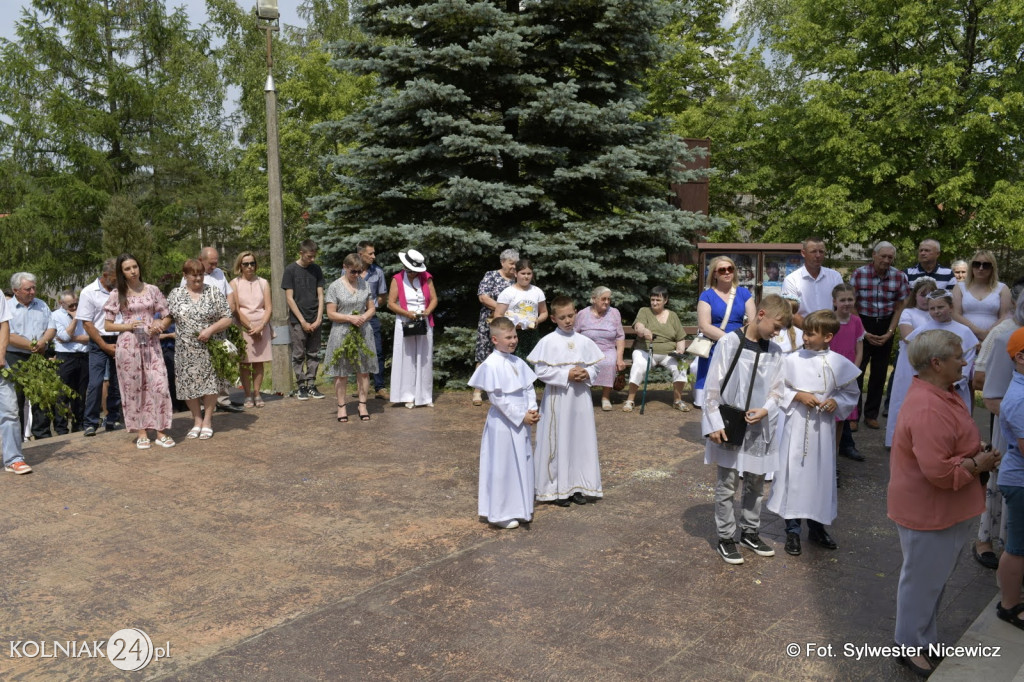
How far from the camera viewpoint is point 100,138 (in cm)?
2914

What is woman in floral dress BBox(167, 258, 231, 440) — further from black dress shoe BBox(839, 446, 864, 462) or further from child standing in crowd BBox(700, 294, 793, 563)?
black dress shoe BBox(839, 446, 864, 462)

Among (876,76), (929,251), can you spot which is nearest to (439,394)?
(929,251)

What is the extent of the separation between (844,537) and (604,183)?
7.93 metres

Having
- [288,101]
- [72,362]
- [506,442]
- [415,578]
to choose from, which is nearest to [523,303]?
[506,442]

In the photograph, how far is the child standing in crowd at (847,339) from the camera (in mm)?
7801

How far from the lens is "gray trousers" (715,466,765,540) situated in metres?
5.77

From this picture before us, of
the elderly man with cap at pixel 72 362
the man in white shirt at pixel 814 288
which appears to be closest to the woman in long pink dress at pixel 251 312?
the elderly man with cap at pixel 72 362

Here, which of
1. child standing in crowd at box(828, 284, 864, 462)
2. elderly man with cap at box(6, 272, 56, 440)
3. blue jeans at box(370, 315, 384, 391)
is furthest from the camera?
blue jeans at box(370, 315, 384, 391)

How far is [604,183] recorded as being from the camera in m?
13.0

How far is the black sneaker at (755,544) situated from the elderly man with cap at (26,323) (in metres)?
6.94

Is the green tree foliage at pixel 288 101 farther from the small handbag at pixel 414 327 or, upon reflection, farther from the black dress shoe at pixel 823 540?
the black dress shoe at pixel 823 540

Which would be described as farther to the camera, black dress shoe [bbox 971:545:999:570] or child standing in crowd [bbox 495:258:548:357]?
child standing in crowd [bbox 495:258:548:357]

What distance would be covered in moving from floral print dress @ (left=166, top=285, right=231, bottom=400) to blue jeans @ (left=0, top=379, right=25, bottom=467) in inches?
64.0

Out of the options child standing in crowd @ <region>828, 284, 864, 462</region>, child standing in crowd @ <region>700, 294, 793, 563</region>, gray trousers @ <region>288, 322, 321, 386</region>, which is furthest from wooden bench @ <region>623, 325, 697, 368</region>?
child standing in crowd @ <region>700, 294, 793, 563</region>
